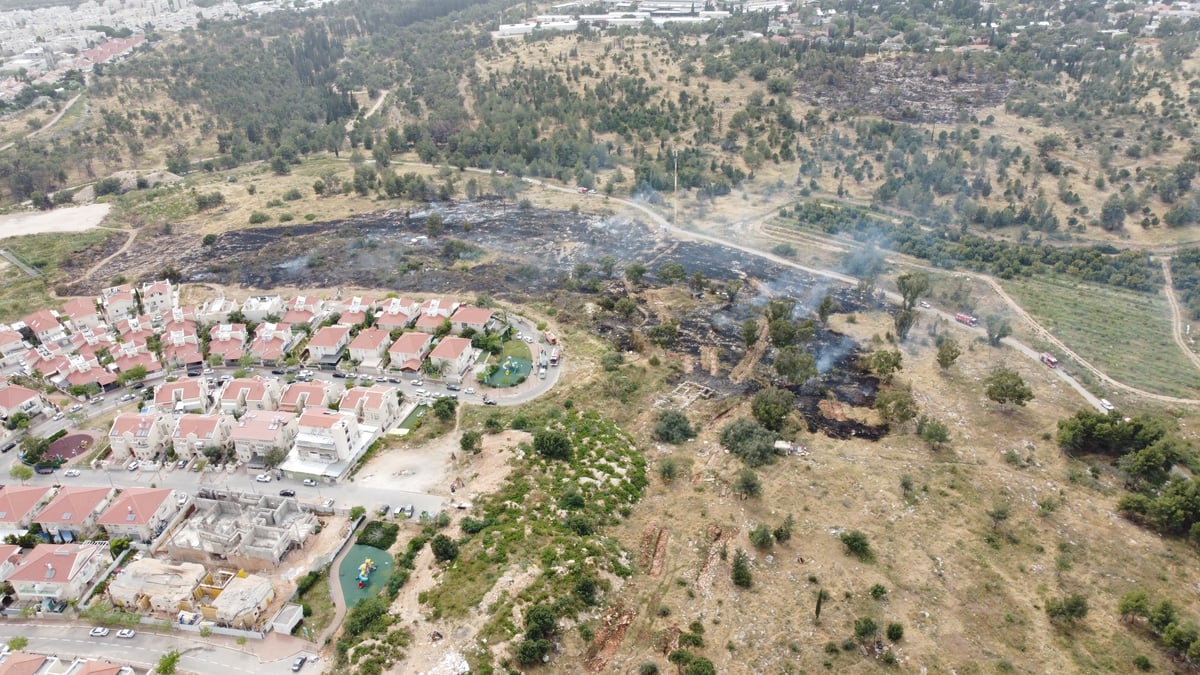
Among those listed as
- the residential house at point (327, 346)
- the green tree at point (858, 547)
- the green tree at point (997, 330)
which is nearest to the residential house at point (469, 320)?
the residential house at point (327, 346)

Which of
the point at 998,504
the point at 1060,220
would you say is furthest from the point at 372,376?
the point at 1060,220

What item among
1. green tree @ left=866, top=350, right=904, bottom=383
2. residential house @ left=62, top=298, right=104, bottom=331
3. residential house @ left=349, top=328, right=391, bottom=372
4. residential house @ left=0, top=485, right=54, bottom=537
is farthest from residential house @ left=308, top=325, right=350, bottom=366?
green tree @ left=866, top=350, right=904, bottom=383

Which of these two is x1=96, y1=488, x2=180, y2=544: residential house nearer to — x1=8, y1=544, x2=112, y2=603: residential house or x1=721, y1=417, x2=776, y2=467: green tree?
x1=8, y1=544, x2=112, y2=603: residential house

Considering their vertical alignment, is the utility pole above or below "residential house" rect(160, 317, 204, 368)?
below

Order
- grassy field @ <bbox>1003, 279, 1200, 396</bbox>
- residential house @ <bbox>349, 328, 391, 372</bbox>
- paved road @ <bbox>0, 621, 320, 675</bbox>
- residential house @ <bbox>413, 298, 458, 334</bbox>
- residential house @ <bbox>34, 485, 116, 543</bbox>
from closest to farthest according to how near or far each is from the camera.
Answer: paved road @ <bbox>0, 621, 320, 675</bbox> → residential house @ <bbox>34, 485, 116, 543</bbox> → residential house @ <bbox>349, 328, 391, 372</bbox> → grassy field @ <bbox>1003, 279, 1200, 396</bbox> → residential house @ <bbox>413, 298, 458, 334</bbox>

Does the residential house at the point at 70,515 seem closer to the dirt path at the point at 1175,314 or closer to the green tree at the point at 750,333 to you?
the green tree at the point at 750,333
